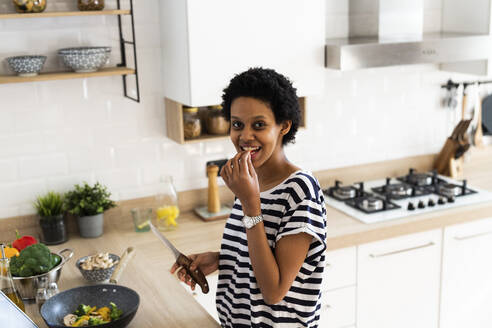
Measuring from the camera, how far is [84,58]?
2451 mm

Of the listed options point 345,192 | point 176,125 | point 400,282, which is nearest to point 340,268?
point 400,282

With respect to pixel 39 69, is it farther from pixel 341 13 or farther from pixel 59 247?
pixel 341 13

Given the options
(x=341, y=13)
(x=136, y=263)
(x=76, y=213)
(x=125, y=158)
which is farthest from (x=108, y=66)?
(x=341, y=13)

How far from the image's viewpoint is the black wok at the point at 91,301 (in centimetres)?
175

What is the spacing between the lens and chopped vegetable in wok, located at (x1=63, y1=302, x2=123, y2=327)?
1729mm

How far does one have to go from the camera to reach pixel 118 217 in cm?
287

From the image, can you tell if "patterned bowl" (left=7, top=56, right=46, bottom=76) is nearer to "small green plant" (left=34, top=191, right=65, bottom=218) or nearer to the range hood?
"small green plant" (left=34, top=191, right=65, bottom=218)

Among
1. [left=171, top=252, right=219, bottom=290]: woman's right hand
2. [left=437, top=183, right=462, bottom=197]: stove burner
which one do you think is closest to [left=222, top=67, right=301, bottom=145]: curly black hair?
[left=171, top=252, right=219, bottom=290]: woman's right hand

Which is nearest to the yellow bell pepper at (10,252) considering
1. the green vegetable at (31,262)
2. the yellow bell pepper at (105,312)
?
the green vegetable at (31,262)

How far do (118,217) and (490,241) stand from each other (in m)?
1.82

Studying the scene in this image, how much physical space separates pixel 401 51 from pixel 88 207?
156 centimetres

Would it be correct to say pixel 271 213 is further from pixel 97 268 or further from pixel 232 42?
pixel 232 42

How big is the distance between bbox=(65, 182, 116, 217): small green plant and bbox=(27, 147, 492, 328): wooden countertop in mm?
131

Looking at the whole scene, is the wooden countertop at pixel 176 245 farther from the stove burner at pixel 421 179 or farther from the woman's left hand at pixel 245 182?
the woman's left hand at pixel 245 182
